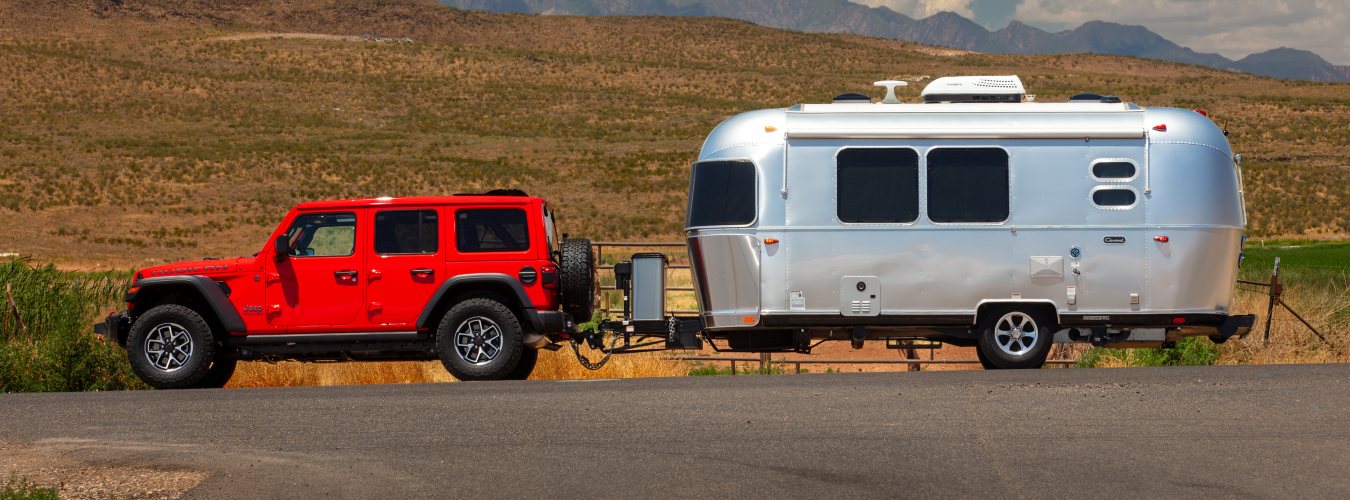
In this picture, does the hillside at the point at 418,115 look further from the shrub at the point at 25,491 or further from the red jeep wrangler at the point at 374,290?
the shrub at the point at 25,491

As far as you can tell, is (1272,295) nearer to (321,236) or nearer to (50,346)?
(321,236)

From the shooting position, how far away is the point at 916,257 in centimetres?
1407

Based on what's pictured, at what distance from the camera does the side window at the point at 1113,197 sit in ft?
46.2

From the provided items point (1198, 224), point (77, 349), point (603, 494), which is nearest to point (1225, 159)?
point (1198, 224)

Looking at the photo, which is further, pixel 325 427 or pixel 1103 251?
pixel 1103 251

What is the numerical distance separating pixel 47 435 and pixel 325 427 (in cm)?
208

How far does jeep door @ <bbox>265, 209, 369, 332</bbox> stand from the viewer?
47.5 feet

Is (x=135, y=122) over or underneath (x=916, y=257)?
over

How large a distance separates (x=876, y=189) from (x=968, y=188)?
0.88 m

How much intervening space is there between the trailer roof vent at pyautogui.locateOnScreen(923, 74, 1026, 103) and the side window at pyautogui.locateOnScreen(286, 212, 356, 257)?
594 cm

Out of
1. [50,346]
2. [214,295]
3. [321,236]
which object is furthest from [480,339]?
[50,346]

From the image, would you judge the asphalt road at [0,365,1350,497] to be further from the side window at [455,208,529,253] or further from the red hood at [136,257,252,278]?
the side window at [455,208,529,253]

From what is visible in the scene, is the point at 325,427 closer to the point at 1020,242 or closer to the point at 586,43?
the point at 1020,242

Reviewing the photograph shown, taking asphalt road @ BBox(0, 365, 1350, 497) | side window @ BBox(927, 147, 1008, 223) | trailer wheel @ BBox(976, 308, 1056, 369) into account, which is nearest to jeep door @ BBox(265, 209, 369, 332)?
asphalt road @ BBox(0, 365, 1350, 497)
